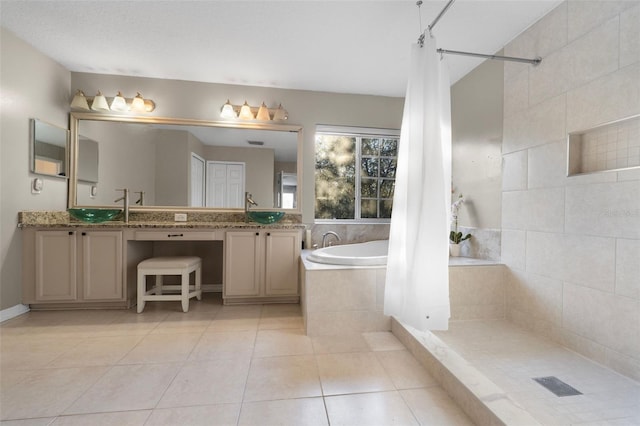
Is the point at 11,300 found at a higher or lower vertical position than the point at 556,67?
lower

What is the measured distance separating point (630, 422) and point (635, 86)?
5.45 feet

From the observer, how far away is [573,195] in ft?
5.69

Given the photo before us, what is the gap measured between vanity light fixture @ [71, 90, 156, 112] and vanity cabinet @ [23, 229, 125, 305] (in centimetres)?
130

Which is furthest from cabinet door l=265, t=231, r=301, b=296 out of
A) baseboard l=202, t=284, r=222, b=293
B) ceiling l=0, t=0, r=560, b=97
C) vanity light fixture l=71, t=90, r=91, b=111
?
vanity light fixture l=71, t=90, r=91, b=111

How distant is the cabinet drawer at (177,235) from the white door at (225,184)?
20.7 inches

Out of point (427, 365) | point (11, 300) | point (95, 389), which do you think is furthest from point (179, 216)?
point (427, 365)

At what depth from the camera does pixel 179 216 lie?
2.92m

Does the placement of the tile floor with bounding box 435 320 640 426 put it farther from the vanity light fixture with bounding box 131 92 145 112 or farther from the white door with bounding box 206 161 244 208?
the vanity light fixture with bounding box 131 92 145 112

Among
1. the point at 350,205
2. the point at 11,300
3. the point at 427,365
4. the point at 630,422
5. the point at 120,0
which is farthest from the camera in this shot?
the point at 350,205

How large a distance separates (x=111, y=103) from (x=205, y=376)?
115 inches

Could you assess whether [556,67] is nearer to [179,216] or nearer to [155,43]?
[155,43]

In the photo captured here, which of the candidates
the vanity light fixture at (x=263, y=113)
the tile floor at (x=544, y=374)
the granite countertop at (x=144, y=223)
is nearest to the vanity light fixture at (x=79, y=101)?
the granite countertop at (x=144, y=223)

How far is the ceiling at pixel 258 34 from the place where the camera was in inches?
74.4

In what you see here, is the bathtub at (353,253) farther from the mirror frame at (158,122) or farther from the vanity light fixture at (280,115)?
the vanity light fixture at (280,115)
